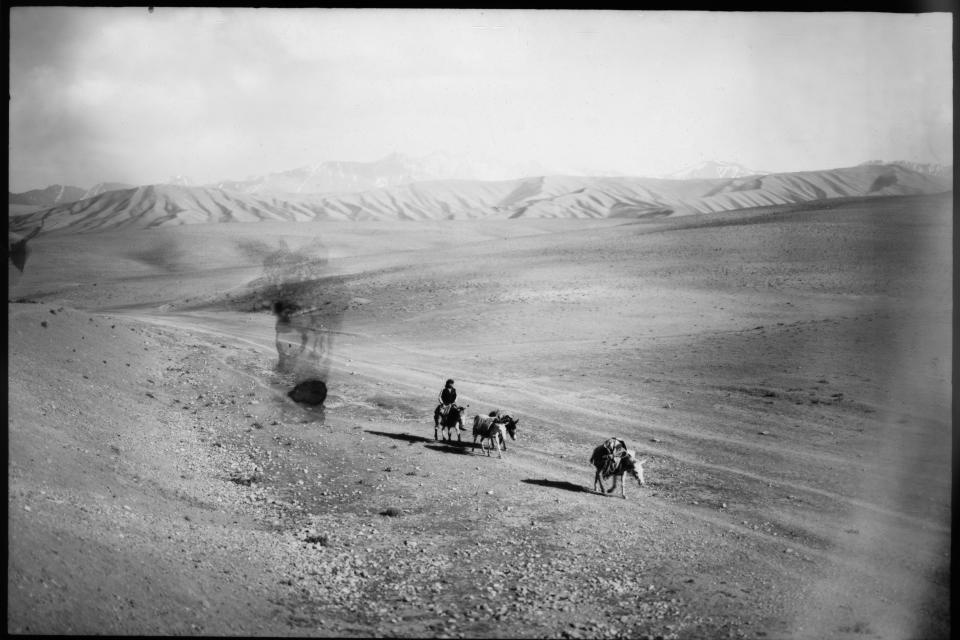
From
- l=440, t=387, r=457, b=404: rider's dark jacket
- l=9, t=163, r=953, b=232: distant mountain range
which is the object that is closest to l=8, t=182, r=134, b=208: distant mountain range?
l=440, t=387, r=457, b=404: rider's dark jacket

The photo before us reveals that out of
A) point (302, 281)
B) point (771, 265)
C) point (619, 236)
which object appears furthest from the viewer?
point (619, 236)

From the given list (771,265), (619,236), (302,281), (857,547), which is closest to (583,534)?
(857,547)

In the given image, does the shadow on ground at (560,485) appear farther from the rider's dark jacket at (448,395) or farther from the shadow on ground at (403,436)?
the shadow on ground at (403,436)

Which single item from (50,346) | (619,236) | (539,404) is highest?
(619,236)

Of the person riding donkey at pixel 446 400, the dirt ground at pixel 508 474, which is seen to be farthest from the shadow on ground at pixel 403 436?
the person riding donkey at pixel 446 400

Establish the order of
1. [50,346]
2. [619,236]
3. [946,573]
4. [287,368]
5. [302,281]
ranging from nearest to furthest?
[946,573], [50,346], [287,368], [302,281], [619,236]

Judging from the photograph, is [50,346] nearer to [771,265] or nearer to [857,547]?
[857,547]

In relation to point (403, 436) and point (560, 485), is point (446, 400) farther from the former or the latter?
point (560, 485)

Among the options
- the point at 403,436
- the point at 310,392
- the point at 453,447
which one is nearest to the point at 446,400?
the point at 453,447
